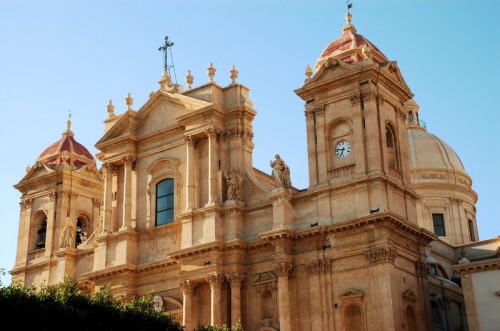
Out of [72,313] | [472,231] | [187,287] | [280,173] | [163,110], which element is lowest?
[72,313]

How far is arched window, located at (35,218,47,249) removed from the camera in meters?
45.2

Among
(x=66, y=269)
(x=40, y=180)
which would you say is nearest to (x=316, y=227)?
(x=66, y=269)

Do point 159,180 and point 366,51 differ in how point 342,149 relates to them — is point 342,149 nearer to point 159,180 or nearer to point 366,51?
point 366,51

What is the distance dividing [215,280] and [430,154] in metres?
23.6

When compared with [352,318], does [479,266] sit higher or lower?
higher

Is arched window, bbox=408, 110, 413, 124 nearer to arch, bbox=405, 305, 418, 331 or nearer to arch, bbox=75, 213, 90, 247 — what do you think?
arch, bbox=75, 213, 90, 247

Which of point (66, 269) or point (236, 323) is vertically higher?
point (66, 269)

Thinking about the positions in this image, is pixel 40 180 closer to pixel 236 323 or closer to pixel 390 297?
pixel 236 323

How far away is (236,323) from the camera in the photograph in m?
32.9

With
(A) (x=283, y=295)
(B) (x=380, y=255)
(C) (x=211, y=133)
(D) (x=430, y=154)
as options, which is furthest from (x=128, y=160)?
(D) (x=430, y=154)

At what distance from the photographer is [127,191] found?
39750 millimetres

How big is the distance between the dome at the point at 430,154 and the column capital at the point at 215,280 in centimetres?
2163

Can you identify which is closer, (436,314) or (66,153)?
(436,314)

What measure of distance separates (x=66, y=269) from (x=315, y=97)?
49.8ft
